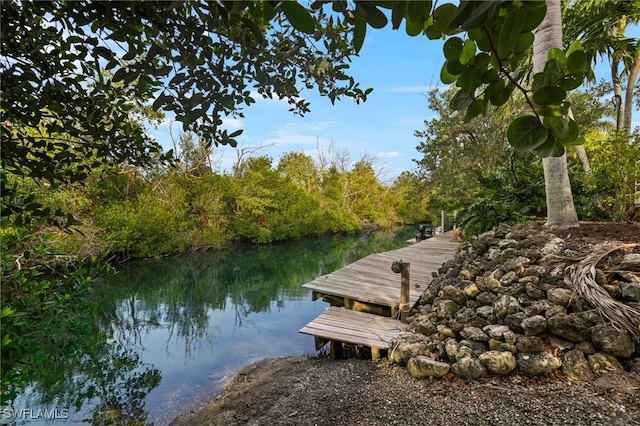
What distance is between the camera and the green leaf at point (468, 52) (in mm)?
464

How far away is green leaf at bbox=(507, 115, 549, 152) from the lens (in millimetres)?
444

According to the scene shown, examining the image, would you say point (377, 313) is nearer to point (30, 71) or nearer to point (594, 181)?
point (594, 181)

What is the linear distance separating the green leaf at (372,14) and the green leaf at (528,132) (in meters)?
0.23

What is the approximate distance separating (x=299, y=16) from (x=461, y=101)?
0.28m

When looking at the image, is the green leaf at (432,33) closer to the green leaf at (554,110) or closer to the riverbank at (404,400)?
the green leaf at (554,110)

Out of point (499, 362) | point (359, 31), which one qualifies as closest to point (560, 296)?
point (499, 362)

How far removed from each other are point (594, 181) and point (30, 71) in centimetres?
529

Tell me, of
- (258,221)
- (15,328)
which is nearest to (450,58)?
(15,328)

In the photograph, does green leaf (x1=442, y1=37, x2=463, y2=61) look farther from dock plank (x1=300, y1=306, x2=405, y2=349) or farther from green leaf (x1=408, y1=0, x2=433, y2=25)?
dock plank (x1=300, y1=306, x2=405, y2=349)

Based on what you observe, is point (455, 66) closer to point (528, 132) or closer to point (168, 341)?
point (528, 132)

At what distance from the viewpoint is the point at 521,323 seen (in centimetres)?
238

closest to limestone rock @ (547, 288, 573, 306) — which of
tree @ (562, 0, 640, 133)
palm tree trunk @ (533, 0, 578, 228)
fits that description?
palm tree trunk @ (533, 0, 578, 228)

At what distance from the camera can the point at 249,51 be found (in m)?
Result: 1.00

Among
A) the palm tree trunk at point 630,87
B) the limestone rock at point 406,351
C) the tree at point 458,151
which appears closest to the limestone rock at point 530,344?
the limestone rock at point 406,351
